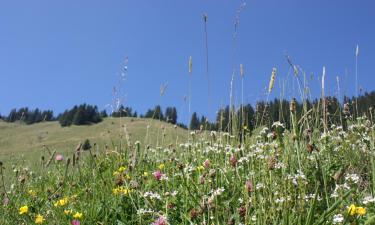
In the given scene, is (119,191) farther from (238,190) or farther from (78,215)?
(238,190)

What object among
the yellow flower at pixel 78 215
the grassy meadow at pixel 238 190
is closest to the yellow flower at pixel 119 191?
the grassy meadow at pixel 238 190

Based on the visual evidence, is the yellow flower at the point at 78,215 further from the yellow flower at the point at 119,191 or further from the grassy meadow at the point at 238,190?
the yellow flower at the point at 119,191

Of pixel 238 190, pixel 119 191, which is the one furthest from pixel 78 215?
pixel 238 190

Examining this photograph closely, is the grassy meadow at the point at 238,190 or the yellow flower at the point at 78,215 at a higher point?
the grassy meadow at the point at 238,190

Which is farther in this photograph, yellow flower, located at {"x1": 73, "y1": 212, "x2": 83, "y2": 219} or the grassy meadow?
yellow flower, located at {"x1": 73, "y1": 212, "x2": 83, "y2": 219}

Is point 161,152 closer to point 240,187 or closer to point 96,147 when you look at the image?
point 96,147

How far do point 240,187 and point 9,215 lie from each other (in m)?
2.21

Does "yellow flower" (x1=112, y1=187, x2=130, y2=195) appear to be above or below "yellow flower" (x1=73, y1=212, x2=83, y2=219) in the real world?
above

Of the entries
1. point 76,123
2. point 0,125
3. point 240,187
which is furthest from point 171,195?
point 0,125

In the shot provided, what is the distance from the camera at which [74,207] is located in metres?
3.88

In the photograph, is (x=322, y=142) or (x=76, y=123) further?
(x=76, y=123)

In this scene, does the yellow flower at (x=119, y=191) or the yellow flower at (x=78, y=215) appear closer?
the yellow flower at (x=78, y=215)

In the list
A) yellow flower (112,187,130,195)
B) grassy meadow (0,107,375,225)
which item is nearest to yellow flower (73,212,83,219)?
grassy meadow (0,107,375,225)

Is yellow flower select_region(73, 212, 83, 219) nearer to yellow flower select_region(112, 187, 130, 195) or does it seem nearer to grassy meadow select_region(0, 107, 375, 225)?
grassy meadow select_region(0, 107, 375, 225)
